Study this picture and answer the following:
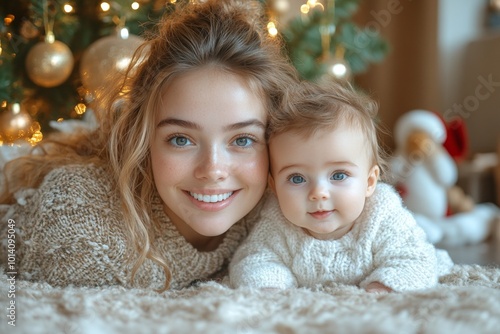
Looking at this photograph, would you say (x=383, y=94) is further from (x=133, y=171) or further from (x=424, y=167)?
(x=133, y=171)

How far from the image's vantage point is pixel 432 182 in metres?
2.39

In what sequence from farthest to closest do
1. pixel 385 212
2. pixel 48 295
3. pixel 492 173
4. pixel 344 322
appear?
pixel 492 173
pixel 385 212
pixel 48 295
pixel 344 322

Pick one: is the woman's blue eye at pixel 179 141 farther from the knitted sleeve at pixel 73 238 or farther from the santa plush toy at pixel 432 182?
the santa plush toy at pixel 432 182

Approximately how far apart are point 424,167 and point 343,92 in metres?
1.44

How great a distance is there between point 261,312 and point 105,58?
1.10m

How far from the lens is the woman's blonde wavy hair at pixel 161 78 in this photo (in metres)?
1.12

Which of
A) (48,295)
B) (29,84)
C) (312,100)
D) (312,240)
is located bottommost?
(48,295)

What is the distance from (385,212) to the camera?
1058 mm

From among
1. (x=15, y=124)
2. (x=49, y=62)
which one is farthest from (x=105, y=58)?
(x=15, y=124)

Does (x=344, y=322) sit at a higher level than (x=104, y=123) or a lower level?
lower

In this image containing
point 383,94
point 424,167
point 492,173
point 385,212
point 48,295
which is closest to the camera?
point 48,295

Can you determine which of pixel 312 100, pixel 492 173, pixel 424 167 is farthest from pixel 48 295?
pixel 492 173

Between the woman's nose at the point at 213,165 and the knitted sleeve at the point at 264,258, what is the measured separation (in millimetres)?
147

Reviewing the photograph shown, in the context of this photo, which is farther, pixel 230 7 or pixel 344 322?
pixel 230 7
